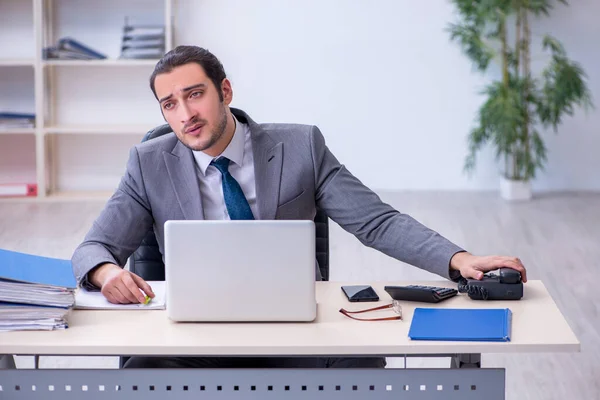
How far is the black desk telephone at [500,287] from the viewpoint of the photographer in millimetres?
2115

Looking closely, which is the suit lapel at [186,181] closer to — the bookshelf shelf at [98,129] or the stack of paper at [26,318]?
the stack of paper at [26,318]

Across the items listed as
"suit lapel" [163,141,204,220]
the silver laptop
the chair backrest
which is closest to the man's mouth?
"suit lapel" [163,141,204,220]

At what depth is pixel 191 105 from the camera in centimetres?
235

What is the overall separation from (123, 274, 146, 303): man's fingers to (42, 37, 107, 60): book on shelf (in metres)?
4.40

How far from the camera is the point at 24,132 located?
253 inches

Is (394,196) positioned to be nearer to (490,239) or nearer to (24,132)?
(490,239)

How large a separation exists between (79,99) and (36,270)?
4.78m

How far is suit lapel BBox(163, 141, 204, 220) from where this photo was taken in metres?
2.42

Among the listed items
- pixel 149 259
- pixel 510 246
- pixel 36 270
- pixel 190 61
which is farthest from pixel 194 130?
pixel 510 246

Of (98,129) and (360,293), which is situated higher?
(98,129)

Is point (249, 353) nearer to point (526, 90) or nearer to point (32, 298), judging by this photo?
point (32, 298)

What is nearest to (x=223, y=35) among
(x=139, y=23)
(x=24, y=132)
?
(x=139, y=23)

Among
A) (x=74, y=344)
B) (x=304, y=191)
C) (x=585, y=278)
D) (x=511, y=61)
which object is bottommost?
(x=585, y=278)

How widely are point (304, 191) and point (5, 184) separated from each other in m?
4.55
